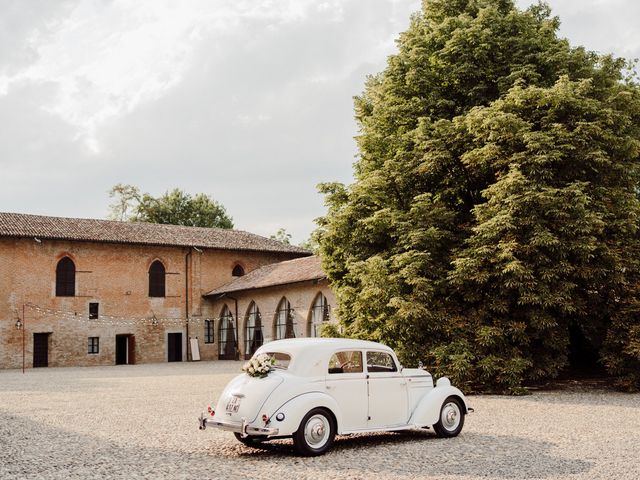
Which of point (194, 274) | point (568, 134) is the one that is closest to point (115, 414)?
point (568, 134)

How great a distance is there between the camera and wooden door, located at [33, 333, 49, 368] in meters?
35.6

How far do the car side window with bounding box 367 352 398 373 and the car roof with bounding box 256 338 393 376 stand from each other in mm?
131

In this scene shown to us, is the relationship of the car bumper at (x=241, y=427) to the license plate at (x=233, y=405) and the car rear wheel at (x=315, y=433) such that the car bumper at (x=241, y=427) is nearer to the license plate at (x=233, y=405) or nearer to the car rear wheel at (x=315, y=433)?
the license plate at (x=233, y=405)

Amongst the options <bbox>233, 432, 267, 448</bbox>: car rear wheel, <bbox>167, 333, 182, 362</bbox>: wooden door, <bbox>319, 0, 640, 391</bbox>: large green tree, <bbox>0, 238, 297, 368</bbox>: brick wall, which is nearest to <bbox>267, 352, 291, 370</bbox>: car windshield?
<bbox>233, 432, 267, 448</bbox>: car rear wheel

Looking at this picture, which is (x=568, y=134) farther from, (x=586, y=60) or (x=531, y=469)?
(x=531, y=469)

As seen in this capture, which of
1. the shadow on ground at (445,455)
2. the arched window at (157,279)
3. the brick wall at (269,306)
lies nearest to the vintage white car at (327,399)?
the shadow on ground at (445,455)

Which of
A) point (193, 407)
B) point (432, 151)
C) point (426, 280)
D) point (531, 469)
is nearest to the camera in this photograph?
point (531, 469)

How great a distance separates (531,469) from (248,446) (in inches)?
149

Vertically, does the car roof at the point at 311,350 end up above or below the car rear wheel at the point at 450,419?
above

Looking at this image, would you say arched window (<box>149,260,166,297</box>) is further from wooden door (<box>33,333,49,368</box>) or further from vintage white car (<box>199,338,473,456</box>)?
vintage white car (<box>199,338,473,456</box>)

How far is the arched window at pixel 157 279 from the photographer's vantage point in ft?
129

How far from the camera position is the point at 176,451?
9203mm

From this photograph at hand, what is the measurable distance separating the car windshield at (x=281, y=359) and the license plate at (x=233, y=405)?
0.68 metres

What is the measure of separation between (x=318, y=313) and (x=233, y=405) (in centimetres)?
2284
